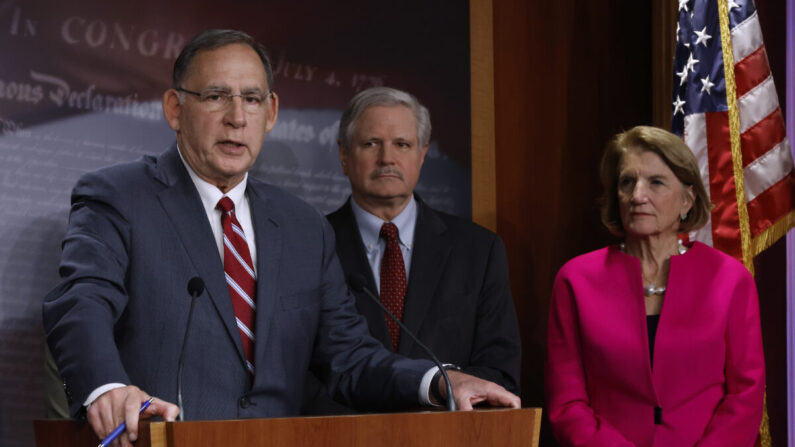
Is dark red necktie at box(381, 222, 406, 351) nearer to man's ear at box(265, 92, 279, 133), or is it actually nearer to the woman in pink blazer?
the woman in pink blazer

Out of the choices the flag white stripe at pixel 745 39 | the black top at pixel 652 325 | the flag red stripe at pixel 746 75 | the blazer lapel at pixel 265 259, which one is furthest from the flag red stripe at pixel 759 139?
the blazer lapel at pixel 265 259

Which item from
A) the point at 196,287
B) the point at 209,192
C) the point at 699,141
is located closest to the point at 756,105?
the point at 699,141

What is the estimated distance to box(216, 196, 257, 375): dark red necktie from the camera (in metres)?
2.21

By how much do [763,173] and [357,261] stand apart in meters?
1.59

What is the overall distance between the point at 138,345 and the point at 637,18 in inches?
121

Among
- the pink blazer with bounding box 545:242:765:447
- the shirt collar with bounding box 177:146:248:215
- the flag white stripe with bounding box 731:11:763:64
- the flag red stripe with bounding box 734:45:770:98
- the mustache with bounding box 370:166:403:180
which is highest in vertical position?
the flag white stripe with bounding box 731:11:763:64

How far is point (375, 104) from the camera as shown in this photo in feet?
10.7

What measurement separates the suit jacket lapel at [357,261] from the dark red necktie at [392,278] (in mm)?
43

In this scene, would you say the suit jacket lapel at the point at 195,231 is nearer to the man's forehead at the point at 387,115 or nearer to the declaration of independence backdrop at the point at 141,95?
the declaration of independence backdrop at the point at 141,95

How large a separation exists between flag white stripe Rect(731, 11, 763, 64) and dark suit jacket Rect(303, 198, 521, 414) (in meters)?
1.20

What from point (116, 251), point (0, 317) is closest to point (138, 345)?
point (116, 251)

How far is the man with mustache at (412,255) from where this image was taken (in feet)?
9.98

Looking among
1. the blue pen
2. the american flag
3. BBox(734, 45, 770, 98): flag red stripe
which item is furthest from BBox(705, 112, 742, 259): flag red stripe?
the blue pen

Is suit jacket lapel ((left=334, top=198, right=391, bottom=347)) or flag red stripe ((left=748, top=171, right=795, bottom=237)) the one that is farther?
flag red stripe ((left=748, top=171, right=795, bottom=237))
